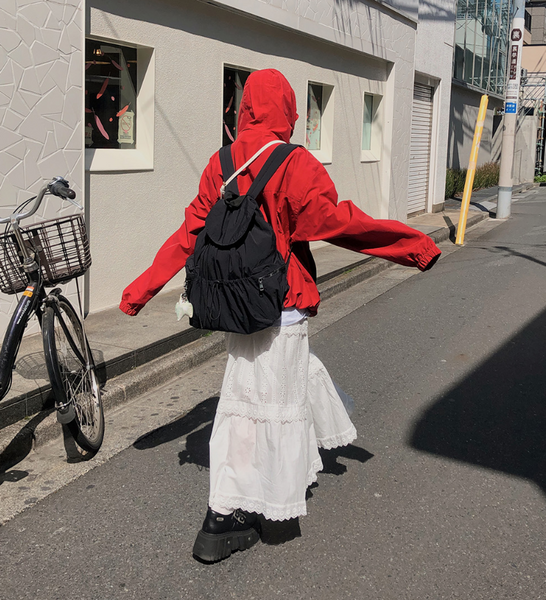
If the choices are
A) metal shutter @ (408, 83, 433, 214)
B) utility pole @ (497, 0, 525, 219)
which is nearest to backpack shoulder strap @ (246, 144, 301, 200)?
metal shutter @ (408, 83, 433, 214)

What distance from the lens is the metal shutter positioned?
49.2 feet

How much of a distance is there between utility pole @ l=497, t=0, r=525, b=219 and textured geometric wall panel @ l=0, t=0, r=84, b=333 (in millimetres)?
11210

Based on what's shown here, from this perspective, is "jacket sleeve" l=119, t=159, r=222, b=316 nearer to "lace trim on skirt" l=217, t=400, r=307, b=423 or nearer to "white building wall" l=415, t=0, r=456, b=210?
"lace trim on skirt" l=217, t=400, r=307, b=423

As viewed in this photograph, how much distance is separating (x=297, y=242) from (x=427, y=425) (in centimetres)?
197

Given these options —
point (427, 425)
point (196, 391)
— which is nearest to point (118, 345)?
point (196, 391)

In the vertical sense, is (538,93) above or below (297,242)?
above

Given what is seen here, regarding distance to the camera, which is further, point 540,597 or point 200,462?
point 200,462

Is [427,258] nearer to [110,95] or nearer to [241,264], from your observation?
[241,264]

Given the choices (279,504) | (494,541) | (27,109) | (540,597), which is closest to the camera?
(540,597)

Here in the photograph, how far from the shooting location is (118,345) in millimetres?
5465

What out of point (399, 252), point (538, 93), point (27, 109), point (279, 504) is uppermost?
point (538, 93)

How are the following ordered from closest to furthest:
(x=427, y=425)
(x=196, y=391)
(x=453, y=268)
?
(x=427, y=425)
(x=196, y=391)
(x=453, y=268)

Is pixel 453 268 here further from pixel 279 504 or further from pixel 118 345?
pixel 279 504

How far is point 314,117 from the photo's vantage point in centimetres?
1068
